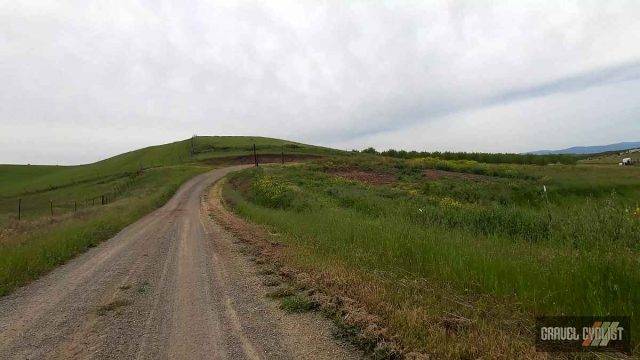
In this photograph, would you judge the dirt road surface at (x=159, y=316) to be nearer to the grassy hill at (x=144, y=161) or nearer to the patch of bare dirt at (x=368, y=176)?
the patch of bare dirt at (x=368, y=176)

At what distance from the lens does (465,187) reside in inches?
1182

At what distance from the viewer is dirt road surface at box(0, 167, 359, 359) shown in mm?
5227

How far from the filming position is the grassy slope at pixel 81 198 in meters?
12.3

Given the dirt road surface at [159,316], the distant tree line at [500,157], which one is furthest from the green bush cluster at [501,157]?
the dirt road surface at [159,316]

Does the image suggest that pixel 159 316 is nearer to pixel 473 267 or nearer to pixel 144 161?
pixel 473 267

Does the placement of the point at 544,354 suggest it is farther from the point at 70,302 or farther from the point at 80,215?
the point at 80,215

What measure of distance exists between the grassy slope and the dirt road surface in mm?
1370

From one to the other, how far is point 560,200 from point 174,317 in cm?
2962

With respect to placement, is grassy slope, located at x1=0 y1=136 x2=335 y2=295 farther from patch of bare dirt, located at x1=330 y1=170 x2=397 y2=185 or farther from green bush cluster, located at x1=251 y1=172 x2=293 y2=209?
patch of bare dirt, located at x1=330 y1=170 x2=397 y2=185

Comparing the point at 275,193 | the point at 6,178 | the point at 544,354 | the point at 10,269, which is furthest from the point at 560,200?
the point at 6,178

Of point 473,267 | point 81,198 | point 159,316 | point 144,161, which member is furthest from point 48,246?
point 144,161

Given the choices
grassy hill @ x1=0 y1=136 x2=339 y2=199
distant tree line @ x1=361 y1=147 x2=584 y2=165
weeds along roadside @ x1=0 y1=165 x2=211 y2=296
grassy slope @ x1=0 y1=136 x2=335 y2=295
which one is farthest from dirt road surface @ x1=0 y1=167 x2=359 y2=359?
grassy hill @ x1=0 y1=136 x2=339 y2=199

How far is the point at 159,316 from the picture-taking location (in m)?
6.63

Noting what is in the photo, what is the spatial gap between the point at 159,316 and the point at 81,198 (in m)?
57.6
